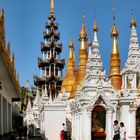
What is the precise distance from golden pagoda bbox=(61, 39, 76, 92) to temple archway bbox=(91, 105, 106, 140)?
1696 cm

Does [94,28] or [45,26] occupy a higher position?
[45,26]

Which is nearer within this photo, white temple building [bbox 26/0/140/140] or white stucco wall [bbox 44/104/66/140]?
white temple building [bbox 26/0/140/140]

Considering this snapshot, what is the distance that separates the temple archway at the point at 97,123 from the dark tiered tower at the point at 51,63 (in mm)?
29185

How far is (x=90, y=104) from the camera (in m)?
25.0

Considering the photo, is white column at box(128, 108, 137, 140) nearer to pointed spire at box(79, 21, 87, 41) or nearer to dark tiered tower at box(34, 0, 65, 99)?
pointed spire at box(79, 21, 87, 41)

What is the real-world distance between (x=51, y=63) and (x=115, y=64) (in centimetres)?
2136

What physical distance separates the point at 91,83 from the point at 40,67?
3220 centimetres

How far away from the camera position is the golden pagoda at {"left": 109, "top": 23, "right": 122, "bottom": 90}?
117 feet

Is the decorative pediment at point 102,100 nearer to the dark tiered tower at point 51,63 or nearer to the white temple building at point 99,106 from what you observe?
the white temple building at point 99,106

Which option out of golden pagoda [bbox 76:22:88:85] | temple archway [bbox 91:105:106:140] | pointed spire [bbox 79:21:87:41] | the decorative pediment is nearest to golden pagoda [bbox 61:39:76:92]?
golden pagoda [bbox 76:22:88:85]

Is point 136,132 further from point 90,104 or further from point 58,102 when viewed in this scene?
point 58,102

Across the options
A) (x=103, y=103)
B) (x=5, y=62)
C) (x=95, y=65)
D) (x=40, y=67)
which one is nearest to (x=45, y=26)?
(x=40, y=67)

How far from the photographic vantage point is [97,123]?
84.2 ft

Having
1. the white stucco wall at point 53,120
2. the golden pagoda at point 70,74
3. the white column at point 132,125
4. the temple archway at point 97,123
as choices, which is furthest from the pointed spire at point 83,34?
the white column at point 132,125
